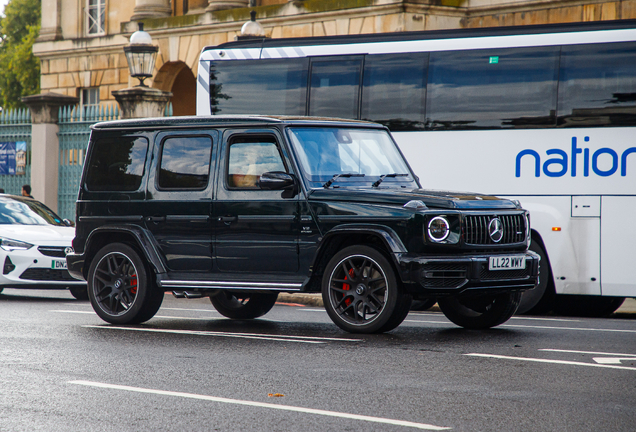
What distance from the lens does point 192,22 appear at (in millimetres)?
31234

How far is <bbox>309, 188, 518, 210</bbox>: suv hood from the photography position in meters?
9.04

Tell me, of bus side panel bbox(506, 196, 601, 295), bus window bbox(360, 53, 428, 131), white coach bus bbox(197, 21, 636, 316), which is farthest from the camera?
bus window bbox(360, 53, 428, 131)

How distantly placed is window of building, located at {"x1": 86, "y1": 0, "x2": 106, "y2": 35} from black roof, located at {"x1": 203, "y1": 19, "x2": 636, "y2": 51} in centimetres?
2340

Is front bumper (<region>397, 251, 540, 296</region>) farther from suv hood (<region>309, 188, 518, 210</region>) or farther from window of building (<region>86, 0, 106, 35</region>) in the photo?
window of building (<region>86, 0, 106, 35</region>)

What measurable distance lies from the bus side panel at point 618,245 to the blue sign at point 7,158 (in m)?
15.9

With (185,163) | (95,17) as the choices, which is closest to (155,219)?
(185,163)

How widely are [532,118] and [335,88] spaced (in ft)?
9.31

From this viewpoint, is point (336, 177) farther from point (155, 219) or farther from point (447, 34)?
point (447, 34)

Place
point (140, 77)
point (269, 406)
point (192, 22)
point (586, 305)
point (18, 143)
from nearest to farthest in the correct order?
1. point (269, 406)
2. point (586, 305)
3. point (140, 77)
4. point (18, 143)
5. point (192, 22)

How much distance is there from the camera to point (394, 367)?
291 inches

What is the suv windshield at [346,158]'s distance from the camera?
9766 millimetres

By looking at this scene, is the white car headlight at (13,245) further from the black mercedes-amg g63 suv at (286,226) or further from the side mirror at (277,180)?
the side mirror at (277,180)

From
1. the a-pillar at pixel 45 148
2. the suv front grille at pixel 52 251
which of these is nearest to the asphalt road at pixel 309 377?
the suv front grille at pixel 52 251

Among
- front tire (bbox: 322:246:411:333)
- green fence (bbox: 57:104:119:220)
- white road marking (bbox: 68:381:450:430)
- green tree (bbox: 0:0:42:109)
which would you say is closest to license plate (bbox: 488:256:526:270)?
front tire (bbox: 322:246:411:333)
